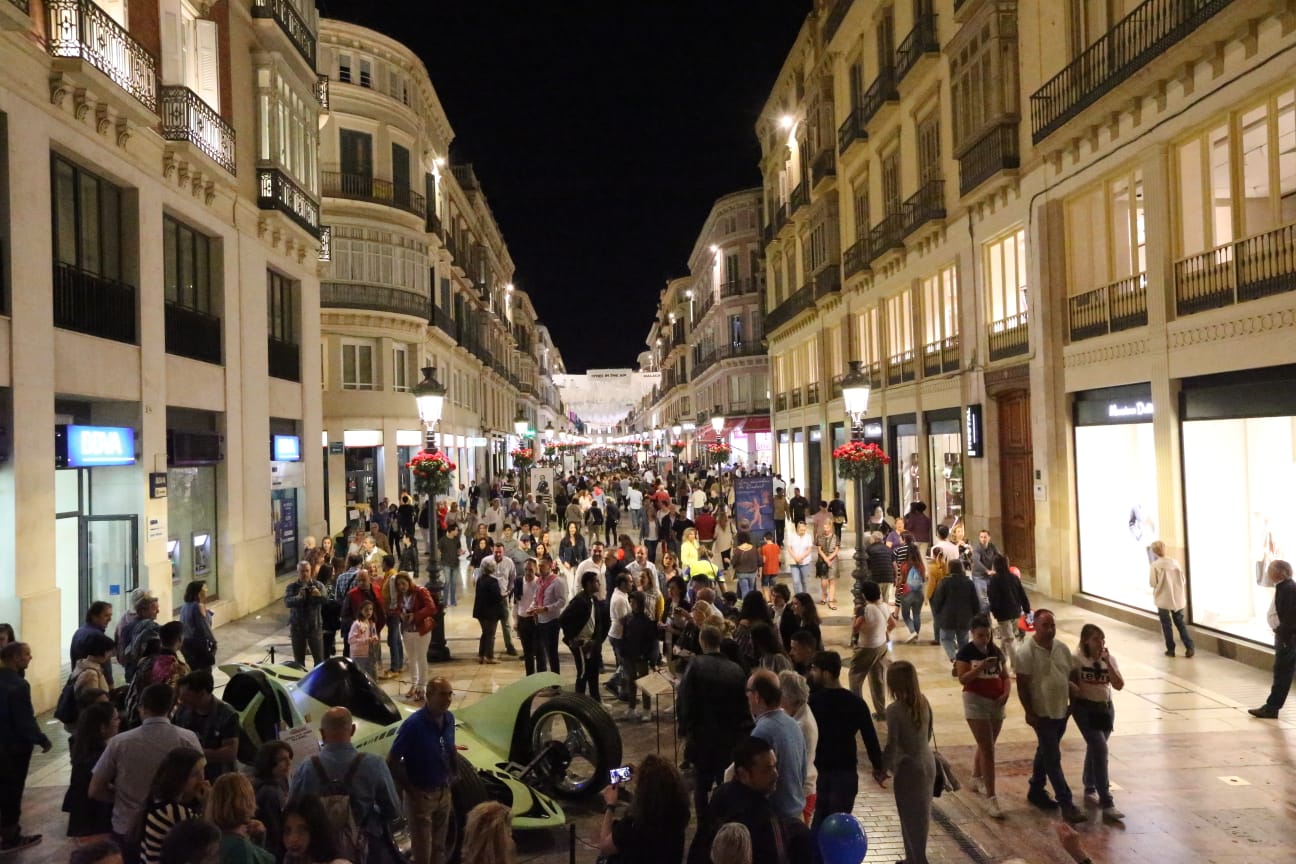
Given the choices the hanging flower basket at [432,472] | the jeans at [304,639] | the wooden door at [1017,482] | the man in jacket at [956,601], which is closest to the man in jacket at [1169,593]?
the man in jacket at [956,601]

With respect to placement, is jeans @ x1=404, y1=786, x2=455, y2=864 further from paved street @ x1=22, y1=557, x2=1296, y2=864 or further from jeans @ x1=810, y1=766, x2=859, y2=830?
jeans @ x1=810, y1=766, x2=859, y2=830

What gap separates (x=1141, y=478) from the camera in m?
15.1

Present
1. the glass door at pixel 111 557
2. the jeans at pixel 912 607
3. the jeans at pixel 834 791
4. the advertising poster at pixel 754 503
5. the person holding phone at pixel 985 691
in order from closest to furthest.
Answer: the jeans at pixel 834 791, the person holding phone at pixel 985 691, the glass door at pixel 111 557, the jeans at pixel 912 607, the advertising poster at pixel 754 503

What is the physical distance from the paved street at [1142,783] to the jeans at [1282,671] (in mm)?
265

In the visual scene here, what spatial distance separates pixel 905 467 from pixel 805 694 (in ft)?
70.0

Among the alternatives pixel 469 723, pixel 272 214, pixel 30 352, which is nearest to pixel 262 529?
pixel 272 214

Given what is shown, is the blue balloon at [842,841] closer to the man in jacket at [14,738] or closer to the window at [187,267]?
the man in jacket at [14,738]

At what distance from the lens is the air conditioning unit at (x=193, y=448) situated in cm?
1536

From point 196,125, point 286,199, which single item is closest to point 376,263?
point 286,199

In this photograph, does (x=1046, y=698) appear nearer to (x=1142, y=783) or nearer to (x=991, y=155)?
(x=1142, y=783)

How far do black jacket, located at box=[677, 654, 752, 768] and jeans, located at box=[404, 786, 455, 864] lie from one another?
1851 millimetres

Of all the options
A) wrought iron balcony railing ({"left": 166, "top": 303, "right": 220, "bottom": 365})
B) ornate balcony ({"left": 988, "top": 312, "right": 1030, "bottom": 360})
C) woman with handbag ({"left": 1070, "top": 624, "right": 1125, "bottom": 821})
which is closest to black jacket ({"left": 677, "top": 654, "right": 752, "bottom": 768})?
woman with handbag ({"left": 1070, "top": 624, "right": 1125, "bottom": 821})

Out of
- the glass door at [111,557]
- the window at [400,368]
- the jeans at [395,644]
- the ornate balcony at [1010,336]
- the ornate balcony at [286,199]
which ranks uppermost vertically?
the ornate balcony at [286,199]

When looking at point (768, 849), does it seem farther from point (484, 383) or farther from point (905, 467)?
point (484, 383)
